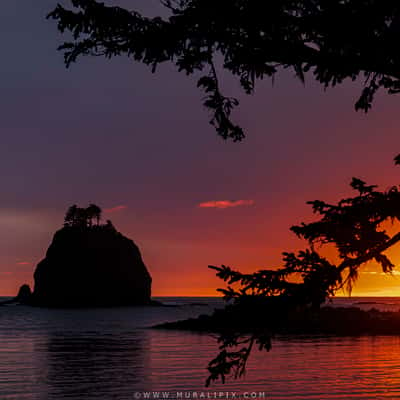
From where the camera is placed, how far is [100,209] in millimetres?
168875

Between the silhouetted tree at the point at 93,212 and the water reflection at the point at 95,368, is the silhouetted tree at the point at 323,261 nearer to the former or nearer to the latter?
the water reflection at the point at 95,368

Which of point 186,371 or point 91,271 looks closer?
point 186,371

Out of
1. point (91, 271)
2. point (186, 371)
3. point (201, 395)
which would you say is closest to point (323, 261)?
point (201, 395)

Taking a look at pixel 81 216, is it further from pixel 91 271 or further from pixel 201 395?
pixel 201 395

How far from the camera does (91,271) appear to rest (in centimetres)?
15588

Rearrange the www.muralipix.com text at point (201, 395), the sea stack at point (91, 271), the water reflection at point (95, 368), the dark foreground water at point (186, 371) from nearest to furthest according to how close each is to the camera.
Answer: the www.muralipix.com text at point (201, 395) → the dark foreground water at point (186, 371) → the water reflection at point (95, 368) → the sea stack at point (91, 271)

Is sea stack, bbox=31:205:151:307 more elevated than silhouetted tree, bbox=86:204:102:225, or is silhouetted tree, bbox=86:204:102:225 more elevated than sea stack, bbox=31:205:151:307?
silhouetted tree, bbox=86:204:102:225

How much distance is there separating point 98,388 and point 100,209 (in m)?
144

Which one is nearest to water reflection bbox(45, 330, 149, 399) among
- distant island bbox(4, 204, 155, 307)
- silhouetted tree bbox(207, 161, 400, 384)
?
silhouetted tree bbox(207, 161, 400, 384)

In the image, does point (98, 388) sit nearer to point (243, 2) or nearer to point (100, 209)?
point (243, 2)

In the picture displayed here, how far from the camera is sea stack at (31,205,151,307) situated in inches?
6117

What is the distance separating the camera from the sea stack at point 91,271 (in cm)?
15538

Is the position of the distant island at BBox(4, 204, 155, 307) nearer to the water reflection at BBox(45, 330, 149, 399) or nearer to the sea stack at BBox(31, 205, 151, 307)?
the sea stack at BBox(31, 205, 151, 307)

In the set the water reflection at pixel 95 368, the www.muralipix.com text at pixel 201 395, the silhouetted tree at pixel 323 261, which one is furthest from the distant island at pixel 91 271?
the silhouetted tree at pixel 323 261
